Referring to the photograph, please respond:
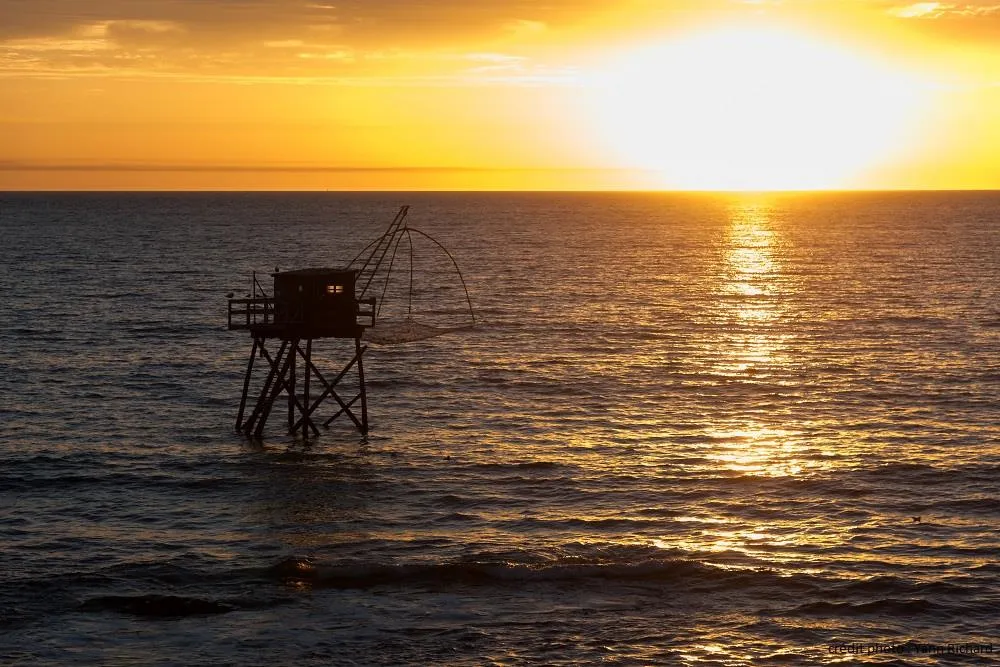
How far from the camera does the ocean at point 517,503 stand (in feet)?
96.0

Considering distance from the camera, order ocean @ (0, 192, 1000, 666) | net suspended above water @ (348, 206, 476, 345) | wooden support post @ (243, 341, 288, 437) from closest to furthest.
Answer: ocean @ (0, 192, 1000, 666) → wooden support post @ (243, 341, 288, 437) → net suspended above water @ (348, 206, 476, 345)

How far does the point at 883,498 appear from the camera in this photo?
40031 millimetres

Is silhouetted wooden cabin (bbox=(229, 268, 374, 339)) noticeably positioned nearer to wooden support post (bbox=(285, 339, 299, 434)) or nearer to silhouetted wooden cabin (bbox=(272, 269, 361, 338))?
silhouetted wooden cabin (bbox=(272, 269, 361, 338))

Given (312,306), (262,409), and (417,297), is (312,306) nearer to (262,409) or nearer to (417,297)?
(262,409)

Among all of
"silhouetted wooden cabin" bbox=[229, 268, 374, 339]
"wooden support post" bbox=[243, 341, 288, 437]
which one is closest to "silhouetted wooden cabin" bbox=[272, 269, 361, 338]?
"silhouetted wooden cabin" bbox=[229, 268, 374, 339]

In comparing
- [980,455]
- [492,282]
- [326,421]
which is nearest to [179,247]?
[492,282]

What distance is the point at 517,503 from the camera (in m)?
39.3

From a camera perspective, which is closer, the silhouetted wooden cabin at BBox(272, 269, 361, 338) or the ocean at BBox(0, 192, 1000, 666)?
the ocean at BBox(0, 192, 1000, 666)

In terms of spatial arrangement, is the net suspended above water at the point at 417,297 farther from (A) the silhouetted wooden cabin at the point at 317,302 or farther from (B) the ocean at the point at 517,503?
(A) the silhouetted wooden cabin at the point at 317,302

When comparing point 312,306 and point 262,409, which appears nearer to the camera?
point 312,306

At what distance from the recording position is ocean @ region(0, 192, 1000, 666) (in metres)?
29.2

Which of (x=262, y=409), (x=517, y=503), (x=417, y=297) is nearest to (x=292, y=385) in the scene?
(x=262, y=409)

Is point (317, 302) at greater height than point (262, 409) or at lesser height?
greater

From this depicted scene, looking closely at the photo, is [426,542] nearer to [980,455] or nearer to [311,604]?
[311,604]
